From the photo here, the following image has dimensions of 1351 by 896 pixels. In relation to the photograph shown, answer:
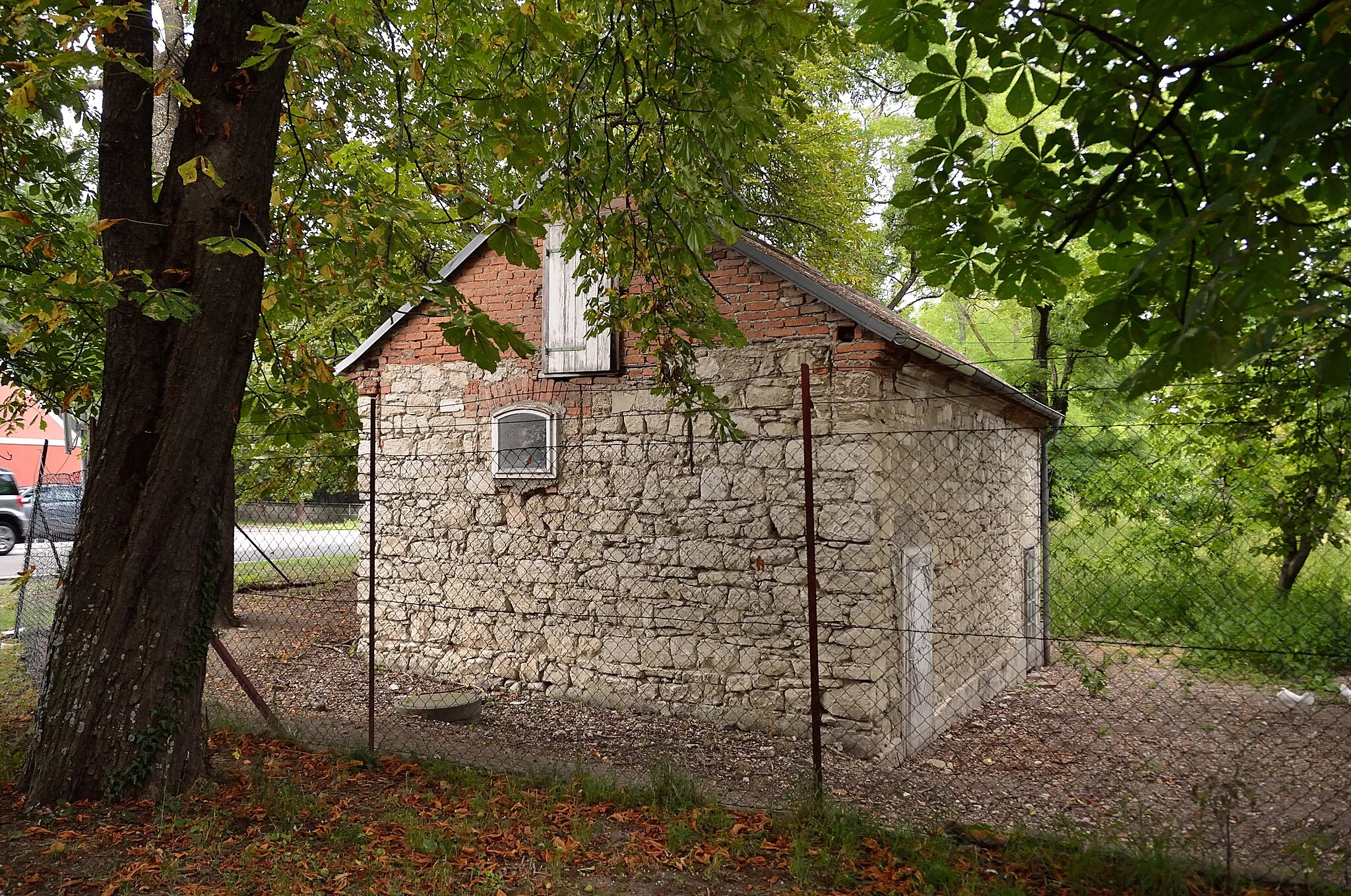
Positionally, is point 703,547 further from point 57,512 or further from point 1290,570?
point 57,512

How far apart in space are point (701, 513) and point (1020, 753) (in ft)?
11.5

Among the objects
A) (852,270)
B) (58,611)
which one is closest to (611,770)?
(58,611)

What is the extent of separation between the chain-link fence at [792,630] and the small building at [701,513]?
29mm

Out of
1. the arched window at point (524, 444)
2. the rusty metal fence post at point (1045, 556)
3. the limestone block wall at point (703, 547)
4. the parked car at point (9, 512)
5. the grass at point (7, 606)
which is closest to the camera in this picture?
the limestone block wall at point (703, 547)

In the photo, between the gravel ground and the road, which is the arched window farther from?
the road

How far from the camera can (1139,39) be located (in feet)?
9.65

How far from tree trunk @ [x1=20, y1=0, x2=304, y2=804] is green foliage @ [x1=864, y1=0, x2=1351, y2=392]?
3539mm

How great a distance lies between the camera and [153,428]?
4.73m

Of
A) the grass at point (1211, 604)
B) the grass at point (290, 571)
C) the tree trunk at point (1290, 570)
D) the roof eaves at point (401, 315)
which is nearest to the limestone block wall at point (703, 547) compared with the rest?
the roof eaves at point (401, 315)

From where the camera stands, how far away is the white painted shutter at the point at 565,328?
8.23m

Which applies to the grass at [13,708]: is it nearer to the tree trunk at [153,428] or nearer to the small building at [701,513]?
the tree trunk at [153,428]

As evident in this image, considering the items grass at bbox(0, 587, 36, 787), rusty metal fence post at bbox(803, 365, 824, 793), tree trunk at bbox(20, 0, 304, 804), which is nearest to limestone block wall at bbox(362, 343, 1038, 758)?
rusty metal fence post at bbox(803, 365, 824, 793)

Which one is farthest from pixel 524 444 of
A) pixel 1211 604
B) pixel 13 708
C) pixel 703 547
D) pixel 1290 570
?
pixel 1290 570

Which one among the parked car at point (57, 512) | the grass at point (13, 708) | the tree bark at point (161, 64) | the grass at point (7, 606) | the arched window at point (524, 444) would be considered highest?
the tree bark at point (161, 64)
